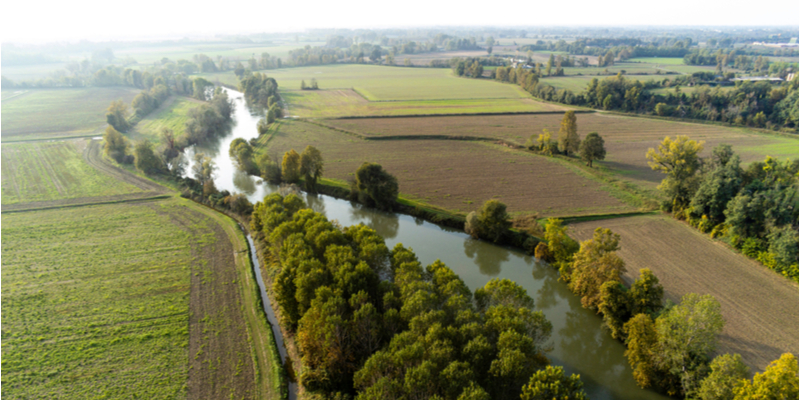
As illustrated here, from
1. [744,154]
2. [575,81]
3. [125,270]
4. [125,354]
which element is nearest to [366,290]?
[125,354]

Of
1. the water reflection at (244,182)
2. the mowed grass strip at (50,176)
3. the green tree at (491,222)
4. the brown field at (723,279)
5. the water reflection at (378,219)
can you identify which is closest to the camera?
the brown field at (723,279)

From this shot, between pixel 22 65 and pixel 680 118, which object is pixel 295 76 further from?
pixel 22 65

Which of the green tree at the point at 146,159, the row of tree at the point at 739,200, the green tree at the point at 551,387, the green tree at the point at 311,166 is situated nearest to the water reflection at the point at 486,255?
the green tree at the point at 551,387

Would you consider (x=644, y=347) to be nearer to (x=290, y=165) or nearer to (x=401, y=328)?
(x=401, y=328)

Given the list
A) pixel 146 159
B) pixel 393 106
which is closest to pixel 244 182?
pixel 146 159

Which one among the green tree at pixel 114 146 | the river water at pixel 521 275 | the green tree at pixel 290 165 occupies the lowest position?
the river water at pixel 521 275

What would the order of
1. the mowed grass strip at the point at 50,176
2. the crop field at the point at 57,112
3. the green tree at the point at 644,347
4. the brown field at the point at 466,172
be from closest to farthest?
the green tree at the point at 644,347
the brown field at the point at 466,172
the mowed grass strip at the point at 50,176
the crop field at the point at 57,112

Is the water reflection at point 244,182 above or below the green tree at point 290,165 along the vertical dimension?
below

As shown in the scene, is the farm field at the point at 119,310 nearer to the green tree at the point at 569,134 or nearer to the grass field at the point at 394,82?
the green tree at the point at 569,134
